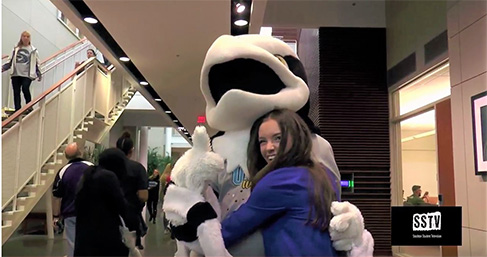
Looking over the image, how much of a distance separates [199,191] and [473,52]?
152 inches

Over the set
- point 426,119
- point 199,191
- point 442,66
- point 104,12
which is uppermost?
point 104,12

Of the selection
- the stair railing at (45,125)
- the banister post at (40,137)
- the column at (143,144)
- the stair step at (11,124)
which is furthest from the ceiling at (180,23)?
the column at (143,144)

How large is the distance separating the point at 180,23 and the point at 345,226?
4.41 meters

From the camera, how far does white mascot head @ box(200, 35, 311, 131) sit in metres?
1.68

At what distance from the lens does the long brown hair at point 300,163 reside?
135 centimetres

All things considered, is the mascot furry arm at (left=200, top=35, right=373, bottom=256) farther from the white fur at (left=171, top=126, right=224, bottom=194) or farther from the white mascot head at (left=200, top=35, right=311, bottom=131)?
the white fur at (left=171, top=126, right=224, bottom=194)

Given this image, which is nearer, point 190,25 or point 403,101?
point 190,25

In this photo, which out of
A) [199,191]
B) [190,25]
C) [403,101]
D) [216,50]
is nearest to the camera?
[199,191]

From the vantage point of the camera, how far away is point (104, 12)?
5.02m

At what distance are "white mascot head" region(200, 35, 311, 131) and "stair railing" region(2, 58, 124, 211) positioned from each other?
13.7ft

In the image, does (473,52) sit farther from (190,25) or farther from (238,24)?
(190,25)

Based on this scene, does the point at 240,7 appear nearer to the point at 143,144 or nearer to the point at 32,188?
the point at 32,188

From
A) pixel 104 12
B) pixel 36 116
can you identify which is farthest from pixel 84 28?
pixel 36 116

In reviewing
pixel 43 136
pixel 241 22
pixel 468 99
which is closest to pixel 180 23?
pixel 241 22
